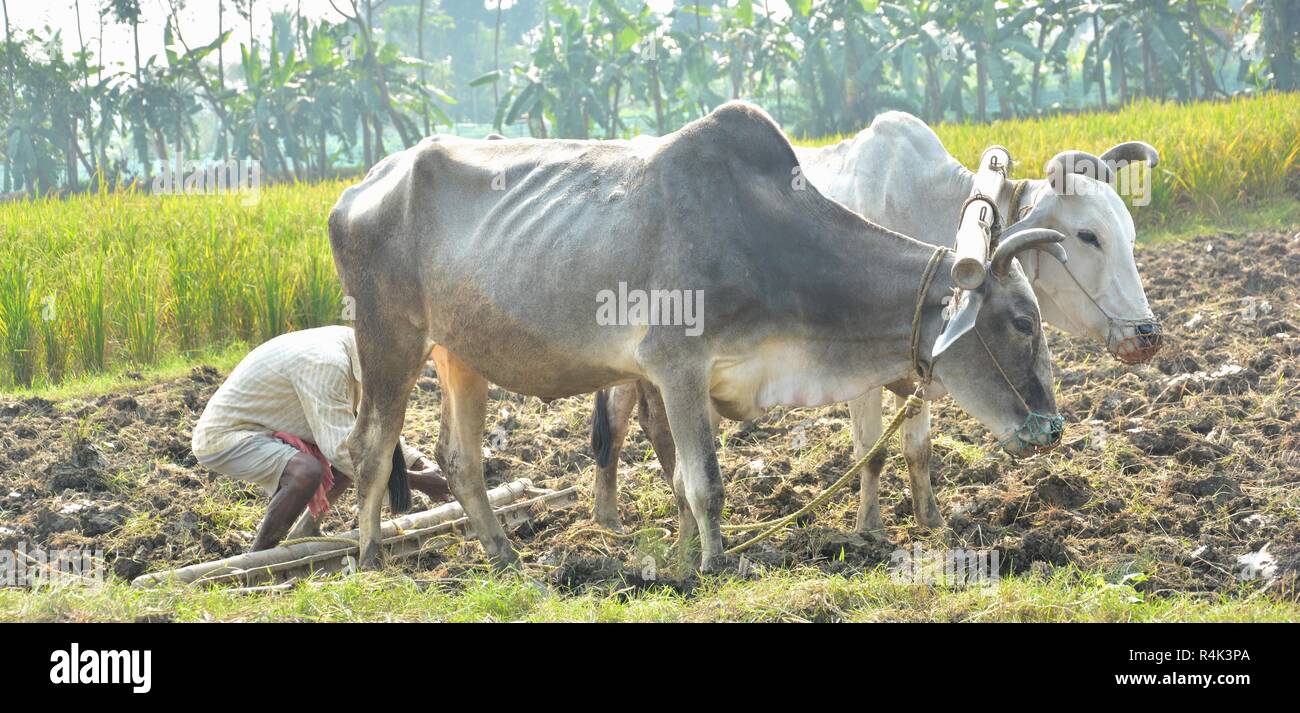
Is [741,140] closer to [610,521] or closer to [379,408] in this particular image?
[379,408]

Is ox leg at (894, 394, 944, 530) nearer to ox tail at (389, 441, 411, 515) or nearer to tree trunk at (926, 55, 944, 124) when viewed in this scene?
ox tail at (389, 441, 411, 515)

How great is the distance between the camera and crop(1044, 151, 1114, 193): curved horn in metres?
5.52

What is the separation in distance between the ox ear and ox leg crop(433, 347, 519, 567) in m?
1.99

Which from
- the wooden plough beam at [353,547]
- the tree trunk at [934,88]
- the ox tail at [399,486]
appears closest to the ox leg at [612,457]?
the wooden plough beam at [353,547]

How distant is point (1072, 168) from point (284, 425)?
3.48 m

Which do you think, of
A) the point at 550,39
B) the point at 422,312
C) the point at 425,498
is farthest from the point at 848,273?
the point at 550,39

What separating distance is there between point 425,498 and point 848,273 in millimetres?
2775

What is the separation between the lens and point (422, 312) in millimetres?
5293

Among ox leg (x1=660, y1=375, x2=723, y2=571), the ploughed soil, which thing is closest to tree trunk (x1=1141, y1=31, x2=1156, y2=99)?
the ploughed soil

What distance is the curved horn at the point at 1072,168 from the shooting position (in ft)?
18.1

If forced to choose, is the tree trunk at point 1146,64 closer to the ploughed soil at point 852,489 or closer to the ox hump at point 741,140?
the ploughed soil at point 852,489

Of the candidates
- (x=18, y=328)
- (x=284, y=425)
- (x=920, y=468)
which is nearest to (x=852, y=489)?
(x=920, y=468)

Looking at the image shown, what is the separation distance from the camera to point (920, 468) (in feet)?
18.2

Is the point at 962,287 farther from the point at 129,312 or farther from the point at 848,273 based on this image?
the point at 129,312
